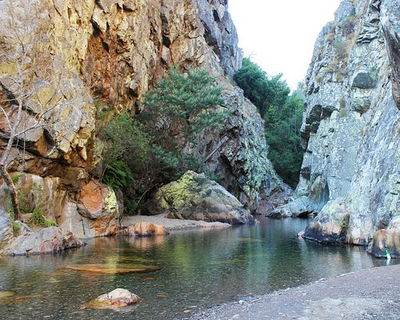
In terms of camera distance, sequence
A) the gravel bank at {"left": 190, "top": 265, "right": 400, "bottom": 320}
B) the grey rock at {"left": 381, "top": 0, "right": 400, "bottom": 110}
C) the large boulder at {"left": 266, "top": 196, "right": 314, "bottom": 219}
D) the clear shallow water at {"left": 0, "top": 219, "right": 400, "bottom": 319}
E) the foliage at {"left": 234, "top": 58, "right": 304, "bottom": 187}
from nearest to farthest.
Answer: the gravel bank at {"left": 190, "top": 265, "right": 400, "bottom": 320} < the clear shallow water at {"left": 0, "top": 219, "right": 400, "bottom": 319} < the grey rock at {"left": 381, "top": 0, "right": 400, "bottom": 110} < the large boulder at {"left": 266, "top": 196, "right": 314, "bottom": 219} < the foliage at {"left": 234, "top": 58, "right": 304, "bottom": 187}

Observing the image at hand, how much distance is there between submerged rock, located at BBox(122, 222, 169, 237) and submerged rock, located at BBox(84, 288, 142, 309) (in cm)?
1479

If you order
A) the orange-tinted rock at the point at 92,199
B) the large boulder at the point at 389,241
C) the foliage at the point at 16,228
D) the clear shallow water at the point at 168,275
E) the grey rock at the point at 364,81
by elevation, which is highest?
the grey rock at the point at 364,81

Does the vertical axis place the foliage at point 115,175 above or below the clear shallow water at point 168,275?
above

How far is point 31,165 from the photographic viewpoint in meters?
20.1

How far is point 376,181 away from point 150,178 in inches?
736

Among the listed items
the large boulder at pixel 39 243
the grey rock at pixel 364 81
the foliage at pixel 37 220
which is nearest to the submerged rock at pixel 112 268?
the large boulder at pixel 39 243

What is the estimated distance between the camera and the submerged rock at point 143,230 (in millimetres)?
23875

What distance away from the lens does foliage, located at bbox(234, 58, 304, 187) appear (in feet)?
211

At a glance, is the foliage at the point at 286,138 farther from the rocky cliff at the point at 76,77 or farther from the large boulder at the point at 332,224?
the large boulder at the point at 332,224

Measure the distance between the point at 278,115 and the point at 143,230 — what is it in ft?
162

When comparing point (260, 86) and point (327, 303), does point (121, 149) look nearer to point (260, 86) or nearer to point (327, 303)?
point (327, 303)

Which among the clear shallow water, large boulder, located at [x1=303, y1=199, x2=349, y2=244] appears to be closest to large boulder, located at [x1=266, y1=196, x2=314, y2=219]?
large boulder, located at [x1=303, y1=199, x2=349, y2=244]

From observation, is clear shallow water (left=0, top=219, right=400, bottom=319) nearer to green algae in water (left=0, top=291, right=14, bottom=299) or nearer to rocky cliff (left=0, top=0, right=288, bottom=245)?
green algae in water (left=0, top=291, right=14, bottom=299)

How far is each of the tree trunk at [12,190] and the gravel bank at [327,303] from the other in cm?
1165
